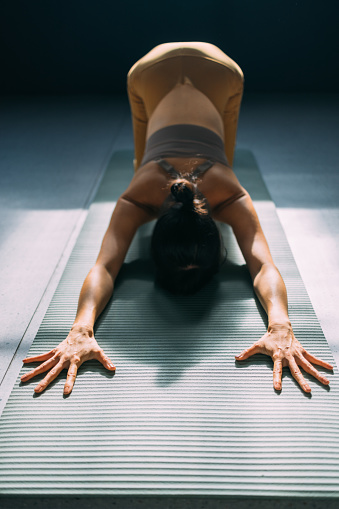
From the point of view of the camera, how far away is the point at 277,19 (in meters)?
4.64

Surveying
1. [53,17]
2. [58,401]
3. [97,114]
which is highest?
[53,17]

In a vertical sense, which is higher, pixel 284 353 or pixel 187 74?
pixel 187 74

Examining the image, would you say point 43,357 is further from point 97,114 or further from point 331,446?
point 97,114

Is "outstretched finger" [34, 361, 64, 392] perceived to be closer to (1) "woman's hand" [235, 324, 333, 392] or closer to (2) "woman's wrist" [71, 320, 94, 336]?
(2) "woman's wrist" [71, 320, 94, 336]

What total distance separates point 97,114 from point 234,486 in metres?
3.95

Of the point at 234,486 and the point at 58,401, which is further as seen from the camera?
the point at 58,401

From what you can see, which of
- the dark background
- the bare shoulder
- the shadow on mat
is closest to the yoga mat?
the shadow on mat

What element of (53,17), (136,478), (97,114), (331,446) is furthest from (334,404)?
(53,17)

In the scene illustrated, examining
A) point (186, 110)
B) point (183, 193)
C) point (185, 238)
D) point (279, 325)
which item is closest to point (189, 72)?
point (186, 110)

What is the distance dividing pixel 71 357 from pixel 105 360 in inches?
4.4

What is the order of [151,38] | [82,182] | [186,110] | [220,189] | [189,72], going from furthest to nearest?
1. [151,38]
2. [82,182]
3. [189,72]
4. [186,110]
5. [220,189]

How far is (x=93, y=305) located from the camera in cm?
172

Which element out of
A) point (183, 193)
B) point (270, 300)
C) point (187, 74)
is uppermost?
point (187, 74)

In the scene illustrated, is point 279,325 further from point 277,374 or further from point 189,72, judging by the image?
point 189,72
